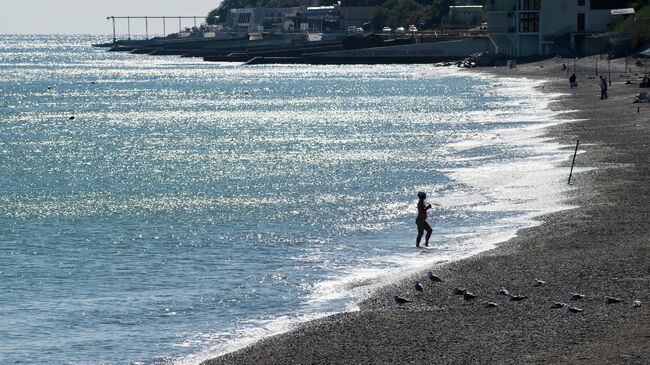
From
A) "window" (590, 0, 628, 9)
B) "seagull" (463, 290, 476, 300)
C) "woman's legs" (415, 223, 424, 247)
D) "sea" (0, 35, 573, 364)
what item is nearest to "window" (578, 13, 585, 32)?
"window" (590, 0, 628, 9)

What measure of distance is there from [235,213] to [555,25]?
107 m

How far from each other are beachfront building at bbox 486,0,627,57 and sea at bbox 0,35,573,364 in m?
47.1

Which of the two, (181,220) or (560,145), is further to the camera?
(560,145)

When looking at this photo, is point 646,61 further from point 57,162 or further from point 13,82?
point 13,82

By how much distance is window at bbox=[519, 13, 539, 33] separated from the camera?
145 metres

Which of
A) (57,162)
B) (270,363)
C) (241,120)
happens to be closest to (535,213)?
(270,363)

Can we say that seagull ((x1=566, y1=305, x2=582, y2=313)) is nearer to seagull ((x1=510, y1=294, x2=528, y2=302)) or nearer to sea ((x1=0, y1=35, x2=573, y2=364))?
seagull ((x1=510, y1=294, x2=528, y2=302))

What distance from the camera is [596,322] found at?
68.9ft

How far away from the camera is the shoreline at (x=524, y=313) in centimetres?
1981

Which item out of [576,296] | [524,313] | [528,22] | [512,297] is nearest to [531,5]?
[528,22]

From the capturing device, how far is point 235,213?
4128 cm

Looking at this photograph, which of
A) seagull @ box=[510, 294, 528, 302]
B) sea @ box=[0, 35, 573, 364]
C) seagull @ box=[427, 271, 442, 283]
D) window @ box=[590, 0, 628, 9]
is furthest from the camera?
window @ box=[590, 0, 628, 9]

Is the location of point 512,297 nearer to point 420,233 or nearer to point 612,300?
point 612,300

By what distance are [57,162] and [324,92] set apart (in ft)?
202
